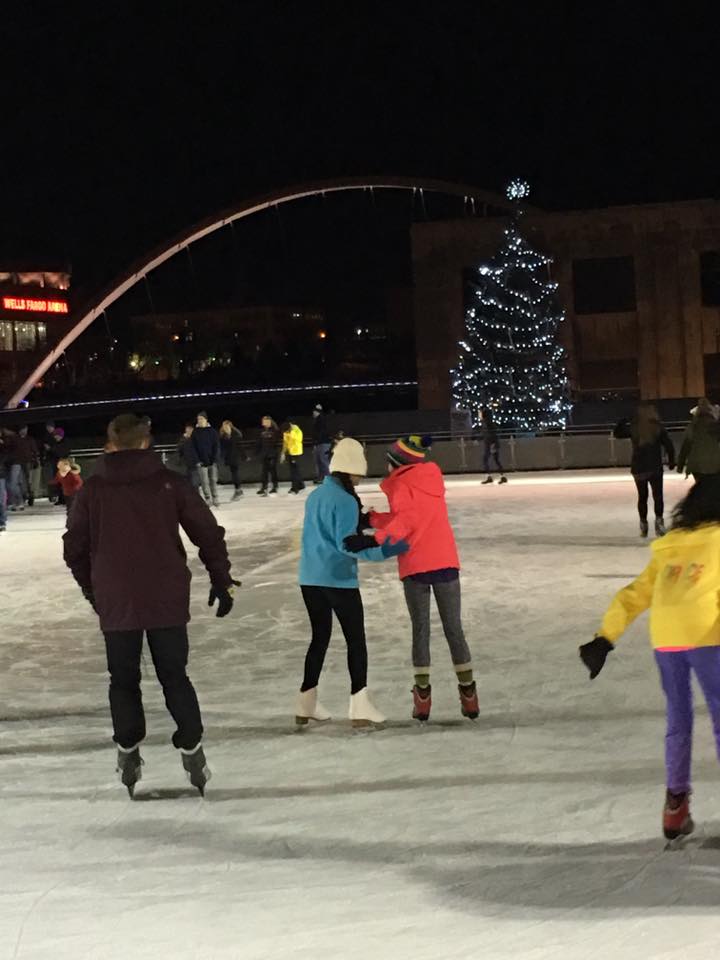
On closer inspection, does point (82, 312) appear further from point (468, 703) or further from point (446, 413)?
point (468, 703)

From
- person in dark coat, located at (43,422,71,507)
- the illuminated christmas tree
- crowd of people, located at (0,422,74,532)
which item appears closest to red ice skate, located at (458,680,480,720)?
crowd of people, located at (0,422,74,532)

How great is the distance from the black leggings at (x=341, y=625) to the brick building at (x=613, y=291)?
36998 millimetres

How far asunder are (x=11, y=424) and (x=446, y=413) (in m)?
16.8

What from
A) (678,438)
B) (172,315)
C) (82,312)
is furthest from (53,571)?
(172,315)

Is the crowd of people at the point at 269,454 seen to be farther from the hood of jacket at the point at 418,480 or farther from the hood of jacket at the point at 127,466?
the hood of jacket at the point at 127,466

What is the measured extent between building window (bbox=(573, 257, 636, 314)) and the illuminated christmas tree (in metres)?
8.66

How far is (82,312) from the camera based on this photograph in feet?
161

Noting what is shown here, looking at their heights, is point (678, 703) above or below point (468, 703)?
above

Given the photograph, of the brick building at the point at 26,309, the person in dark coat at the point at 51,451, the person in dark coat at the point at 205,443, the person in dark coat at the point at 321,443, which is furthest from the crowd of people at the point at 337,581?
the brick building at the point at 26,309

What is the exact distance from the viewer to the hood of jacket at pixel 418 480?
6.31 metres

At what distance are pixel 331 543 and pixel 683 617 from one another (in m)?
2.23

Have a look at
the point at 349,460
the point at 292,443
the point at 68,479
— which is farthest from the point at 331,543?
the point at 292,443

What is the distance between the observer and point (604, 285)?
144ft

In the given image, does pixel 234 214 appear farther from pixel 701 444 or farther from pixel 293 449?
pixel 701 444
